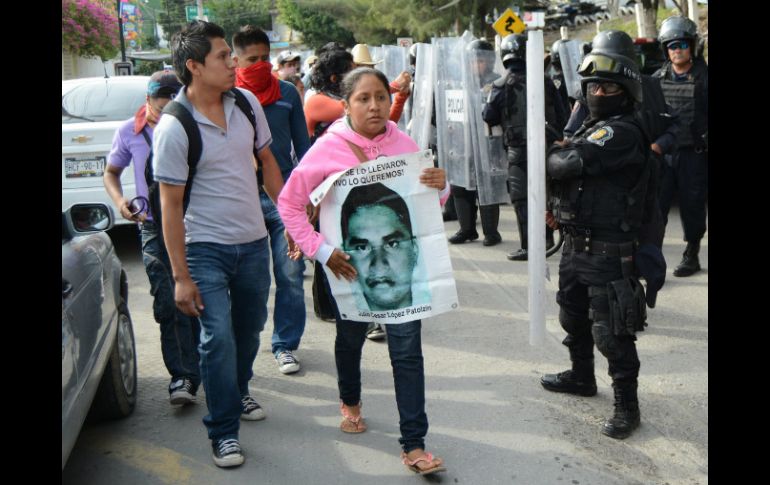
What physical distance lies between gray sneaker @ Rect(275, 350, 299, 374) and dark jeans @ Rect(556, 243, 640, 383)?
164cm

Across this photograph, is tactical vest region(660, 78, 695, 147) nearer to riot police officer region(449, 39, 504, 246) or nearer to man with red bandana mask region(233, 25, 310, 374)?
riot police officer region(449, 39, 504, 246)

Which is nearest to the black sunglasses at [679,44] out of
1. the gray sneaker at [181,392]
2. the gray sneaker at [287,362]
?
the gray sneaker at [287,362]

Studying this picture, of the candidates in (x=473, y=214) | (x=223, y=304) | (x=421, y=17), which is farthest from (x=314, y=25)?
(x=223, y=304)

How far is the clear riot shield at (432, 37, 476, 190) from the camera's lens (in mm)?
9125

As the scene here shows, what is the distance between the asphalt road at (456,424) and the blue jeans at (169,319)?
0.22 m

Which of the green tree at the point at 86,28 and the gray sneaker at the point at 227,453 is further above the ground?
the green tree at the point at 86,28

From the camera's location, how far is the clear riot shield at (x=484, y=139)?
348 inches

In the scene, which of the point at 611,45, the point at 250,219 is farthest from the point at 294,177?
the point at 611,45

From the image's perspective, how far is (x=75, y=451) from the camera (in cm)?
408

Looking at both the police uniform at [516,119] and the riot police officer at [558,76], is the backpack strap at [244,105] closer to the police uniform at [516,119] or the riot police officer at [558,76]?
the police uniform at [516,119]

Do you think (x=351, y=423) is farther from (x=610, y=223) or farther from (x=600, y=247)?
(x=610, y=223)

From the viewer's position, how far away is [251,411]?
4.43 m

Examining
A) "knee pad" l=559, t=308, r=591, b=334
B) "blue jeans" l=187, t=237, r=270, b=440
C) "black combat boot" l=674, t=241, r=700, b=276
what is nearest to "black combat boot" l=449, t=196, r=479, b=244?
"black combat boot" l=674, t=241, r=700, b=276

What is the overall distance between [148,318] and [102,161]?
7.79ft
